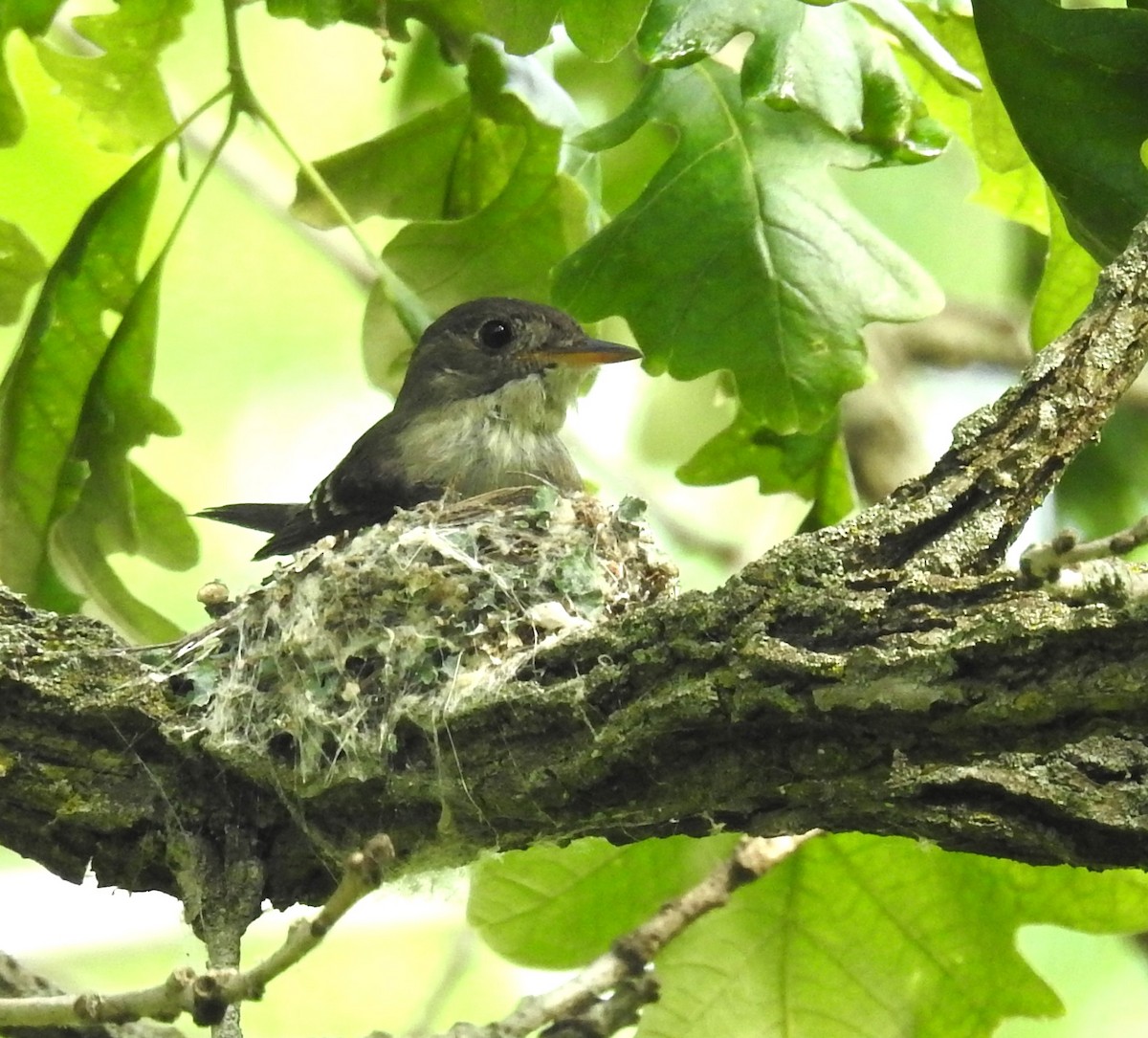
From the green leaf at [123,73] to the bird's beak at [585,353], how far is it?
1.14m

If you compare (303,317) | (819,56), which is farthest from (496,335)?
(303,317)

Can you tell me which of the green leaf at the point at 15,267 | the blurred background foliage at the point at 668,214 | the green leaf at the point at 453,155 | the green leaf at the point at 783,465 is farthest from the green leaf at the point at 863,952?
the green leaf at the point at 15,267

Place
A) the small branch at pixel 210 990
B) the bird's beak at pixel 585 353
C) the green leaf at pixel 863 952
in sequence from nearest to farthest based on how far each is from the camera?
the small branch at pixel 210 990
the green leaf at pixel 863 952
the bird's beak at pixel 585 353

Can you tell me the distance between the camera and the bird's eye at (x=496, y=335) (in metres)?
4.70

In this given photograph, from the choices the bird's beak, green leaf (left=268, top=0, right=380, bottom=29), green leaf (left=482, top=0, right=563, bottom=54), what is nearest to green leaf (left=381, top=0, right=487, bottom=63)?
green leaf (left=268, top=0, right=380, bottom=29)

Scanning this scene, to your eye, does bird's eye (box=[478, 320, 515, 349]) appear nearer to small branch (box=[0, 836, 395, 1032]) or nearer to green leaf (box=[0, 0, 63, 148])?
green leaf (box=[0, 0, 63, 148])

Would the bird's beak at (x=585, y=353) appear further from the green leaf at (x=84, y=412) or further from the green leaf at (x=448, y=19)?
the green leaf at (x=84, y=412)

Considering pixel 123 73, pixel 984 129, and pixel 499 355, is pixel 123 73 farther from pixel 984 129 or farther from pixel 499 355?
pixel 984 129

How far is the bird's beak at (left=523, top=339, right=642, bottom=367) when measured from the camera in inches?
175

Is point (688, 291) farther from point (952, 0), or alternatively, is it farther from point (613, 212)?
point (613, 212)

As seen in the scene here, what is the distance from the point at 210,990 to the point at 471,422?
2631 mm

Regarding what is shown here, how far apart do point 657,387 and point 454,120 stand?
182 centimetres

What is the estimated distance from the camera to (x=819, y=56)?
327cm

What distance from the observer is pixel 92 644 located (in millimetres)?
3162
